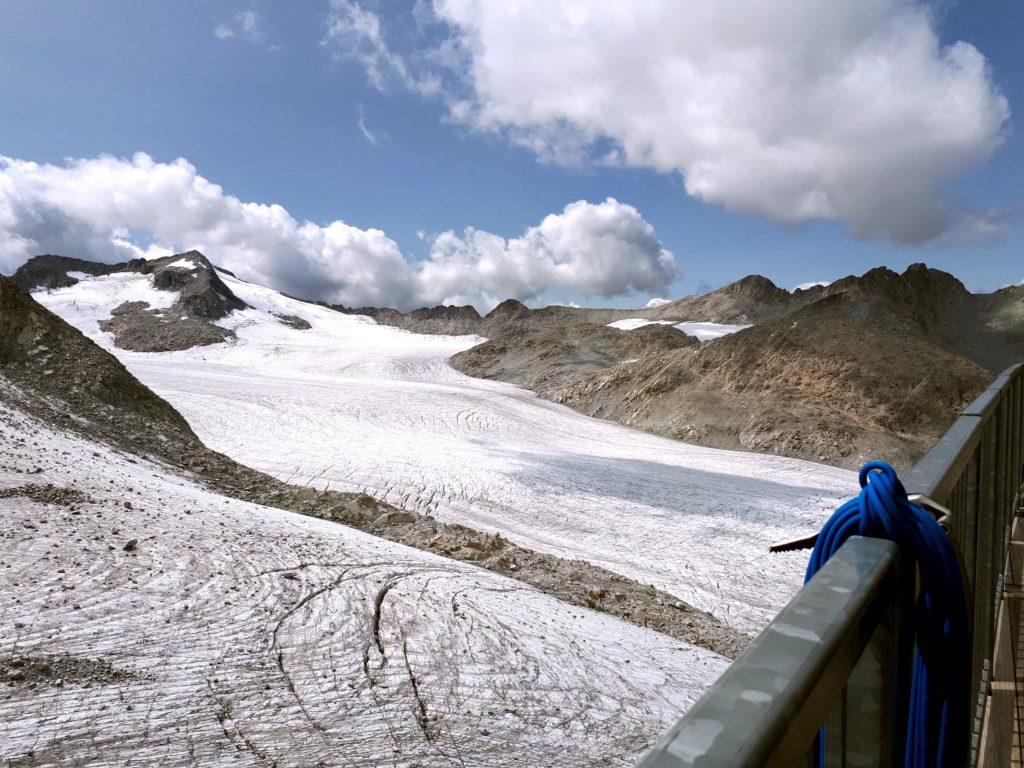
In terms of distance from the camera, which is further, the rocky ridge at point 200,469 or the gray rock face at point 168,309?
the gray rock face at point 168,309

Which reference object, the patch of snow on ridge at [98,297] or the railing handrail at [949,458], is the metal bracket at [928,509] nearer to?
the railing handrail at [949,458]

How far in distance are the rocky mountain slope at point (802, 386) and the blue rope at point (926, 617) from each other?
66.8 ft

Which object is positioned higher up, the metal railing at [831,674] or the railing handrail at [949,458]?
the railing handrail at [949,458]

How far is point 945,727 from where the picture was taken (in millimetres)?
1344

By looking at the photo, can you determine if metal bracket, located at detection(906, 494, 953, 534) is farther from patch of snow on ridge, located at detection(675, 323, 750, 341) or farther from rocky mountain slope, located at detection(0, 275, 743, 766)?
patch of snow on ridge, located at detection(675, 323, 750, 341)

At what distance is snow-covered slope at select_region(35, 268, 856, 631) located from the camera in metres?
10.5

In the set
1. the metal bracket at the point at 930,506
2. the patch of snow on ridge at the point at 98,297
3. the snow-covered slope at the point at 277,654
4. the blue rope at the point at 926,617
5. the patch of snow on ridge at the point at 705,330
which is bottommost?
the snow-covered slope at the point at 277,654

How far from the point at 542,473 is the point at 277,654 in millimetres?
10631

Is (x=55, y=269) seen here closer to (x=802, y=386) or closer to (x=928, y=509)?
(x=802, y=386)

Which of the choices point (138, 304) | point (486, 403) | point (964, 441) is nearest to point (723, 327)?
point (486, 403)

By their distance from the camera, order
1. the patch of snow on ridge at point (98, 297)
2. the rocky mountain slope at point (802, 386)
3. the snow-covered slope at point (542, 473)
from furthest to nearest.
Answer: the patch of snow on ridge at point (98, 297) < the rocky mountain slope at point (802, 386) < the snow-covered slope at point (542, 473)

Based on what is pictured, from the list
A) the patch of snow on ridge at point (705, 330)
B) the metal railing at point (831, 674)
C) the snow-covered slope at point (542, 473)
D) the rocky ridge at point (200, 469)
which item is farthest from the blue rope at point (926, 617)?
the patch of snow on ridge at point (705, 330)

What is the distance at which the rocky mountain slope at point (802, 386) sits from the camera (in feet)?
→ 69.9

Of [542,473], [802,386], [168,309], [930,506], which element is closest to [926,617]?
[930,506]
